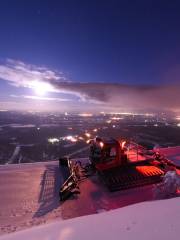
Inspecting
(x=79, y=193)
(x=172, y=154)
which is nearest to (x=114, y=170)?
(x=79, y=193)

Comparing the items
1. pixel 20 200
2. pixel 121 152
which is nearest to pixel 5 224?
pixel 20 200

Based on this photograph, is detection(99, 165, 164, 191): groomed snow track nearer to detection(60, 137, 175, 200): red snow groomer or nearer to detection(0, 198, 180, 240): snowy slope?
detection(60, 137, 175, 200): red snow groomer

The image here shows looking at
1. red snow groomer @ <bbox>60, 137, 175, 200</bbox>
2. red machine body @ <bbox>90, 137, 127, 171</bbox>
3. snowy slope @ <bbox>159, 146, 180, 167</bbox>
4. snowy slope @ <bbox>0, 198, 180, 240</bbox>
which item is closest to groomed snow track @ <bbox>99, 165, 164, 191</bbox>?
red snow groomer @ <bbox>60, 137, 175, 200</bbox>

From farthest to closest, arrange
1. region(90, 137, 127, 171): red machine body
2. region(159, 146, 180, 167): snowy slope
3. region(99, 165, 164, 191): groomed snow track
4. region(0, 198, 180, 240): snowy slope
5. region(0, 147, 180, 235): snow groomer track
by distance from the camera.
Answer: region(159, 146, 180, 167): snowy slope
region(90, 137, 127, 171): red machine body
region(99, 165, 164, 191): groomed snow track
region(0, 147, 180, 235): snow groomer track
region(0, 198, 180, 240): snowy slope

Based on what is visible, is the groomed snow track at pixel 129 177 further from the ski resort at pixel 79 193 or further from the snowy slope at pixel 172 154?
the snowy slope at pixel 172 154

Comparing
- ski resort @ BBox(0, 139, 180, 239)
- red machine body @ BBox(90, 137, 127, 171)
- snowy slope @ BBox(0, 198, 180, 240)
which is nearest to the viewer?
snowy slope @ BBox(0, 198, 180, 240)

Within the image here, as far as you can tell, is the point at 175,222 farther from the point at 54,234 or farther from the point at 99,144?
the point at 99,144

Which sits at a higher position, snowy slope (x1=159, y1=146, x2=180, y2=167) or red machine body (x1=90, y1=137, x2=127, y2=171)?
red machine body (x1=90, y1=137, x2=127, y2=171)
